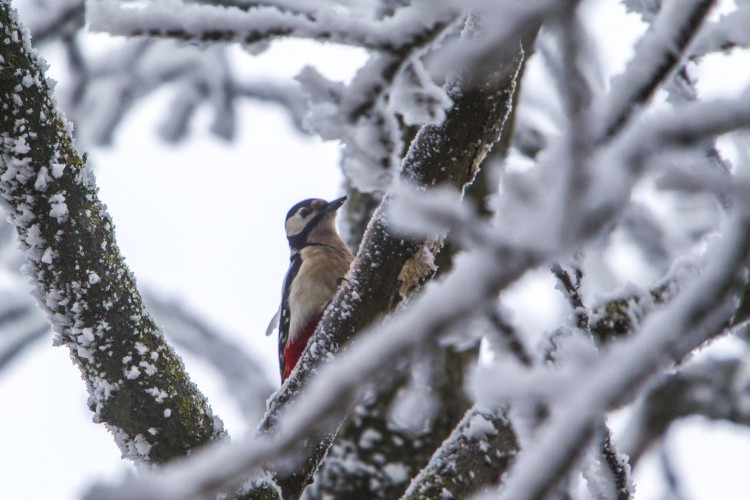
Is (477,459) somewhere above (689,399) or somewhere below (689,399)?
below

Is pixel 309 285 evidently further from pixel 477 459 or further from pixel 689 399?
pixel 689 399

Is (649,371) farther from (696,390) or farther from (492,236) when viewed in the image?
(696,390)

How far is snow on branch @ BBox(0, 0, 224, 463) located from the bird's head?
2.80 meters

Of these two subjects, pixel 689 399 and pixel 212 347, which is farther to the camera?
pixel 212 347

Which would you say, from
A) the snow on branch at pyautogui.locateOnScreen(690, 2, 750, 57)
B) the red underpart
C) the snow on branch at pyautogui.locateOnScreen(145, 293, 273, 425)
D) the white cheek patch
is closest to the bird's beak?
the white cheek patch

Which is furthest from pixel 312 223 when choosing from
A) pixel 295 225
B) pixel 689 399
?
pixel 689 399

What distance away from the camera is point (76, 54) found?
16.2ft

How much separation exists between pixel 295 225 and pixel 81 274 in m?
3.52

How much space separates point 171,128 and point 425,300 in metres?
5.04

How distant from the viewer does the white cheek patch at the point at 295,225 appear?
546 centimetres

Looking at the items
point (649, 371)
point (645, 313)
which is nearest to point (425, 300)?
point (649, 371)

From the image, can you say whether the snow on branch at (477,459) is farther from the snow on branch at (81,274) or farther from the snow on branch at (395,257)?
the snow on branch at (81,274)

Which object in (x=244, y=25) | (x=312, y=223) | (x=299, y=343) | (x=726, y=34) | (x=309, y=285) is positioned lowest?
(x=726, y=34)

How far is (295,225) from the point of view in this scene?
558 centimetres
